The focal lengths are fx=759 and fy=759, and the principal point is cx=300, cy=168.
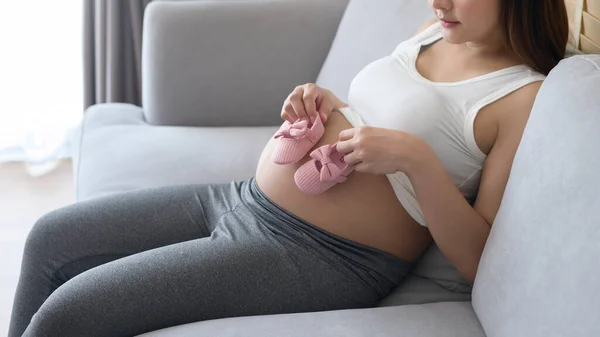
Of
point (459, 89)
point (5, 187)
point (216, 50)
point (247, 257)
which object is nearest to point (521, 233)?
point (459, 89)

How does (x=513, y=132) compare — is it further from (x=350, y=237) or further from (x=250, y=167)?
(x=250, y=167)

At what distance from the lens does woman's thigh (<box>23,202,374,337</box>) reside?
3.85 feet

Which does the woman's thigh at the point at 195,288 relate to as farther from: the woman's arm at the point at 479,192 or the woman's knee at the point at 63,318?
the woman's arm at the point at 479,192

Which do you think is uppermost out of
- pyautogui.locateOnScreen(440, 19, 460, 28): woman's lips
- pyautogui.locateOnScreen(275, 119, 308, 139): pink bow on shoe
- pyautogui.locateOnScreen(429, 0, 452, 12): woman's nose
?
pyautogui.locateOnScreen(429, 0, 452, 12): woman's nose

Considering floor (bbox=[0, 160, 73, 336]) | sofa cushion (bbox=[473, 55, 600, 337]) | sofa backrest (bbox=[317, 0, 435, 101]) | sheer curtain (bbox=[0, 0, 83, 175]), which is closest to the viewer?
sofa cushion (bbox=[473, 55, 600, 337])

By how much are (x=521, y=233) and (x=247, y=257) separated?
443 millimetres

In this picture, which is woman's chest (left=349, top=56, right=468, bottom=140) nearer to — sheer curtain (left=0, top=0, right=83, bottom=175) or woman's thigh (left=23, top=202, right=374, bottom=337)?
woman's thigh (left=23, top=202, right=374, bottom=337)

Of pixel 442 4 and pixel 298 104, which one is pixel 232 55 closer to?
pixel 298 104

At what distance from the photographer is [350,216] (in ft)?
4.19

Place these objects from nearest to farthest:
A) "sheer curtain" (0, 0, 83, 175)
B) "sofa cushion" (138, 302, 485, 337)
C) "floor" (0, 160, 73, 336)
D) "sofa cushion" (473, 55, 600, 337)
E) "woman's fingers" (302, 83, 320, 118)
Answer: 1. "sofa cushion" (473, 55, 600, 337)
2. "sofa cushion" (138, 302, 485, 337)
3. "woman's fingers" (302, 83, 320, 118)
4. "floor" (0, 160, 73, 336)
5. "sheer curtain" (0, 0, 83, 175)

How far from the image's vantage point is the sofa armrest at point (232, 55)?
2049 mm

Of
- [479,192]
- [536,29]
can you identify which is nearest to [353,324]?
[479,192]

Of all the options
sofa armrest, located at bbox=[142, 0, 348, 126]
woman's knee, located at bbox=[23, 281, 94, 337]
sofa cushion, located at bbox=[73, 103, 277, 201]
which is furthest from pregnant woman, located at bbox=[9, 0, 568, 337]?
sofa armrest, located at bbox=[142, 0, 348, 126]

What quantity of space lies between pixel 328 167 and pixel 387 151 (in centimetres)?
11
